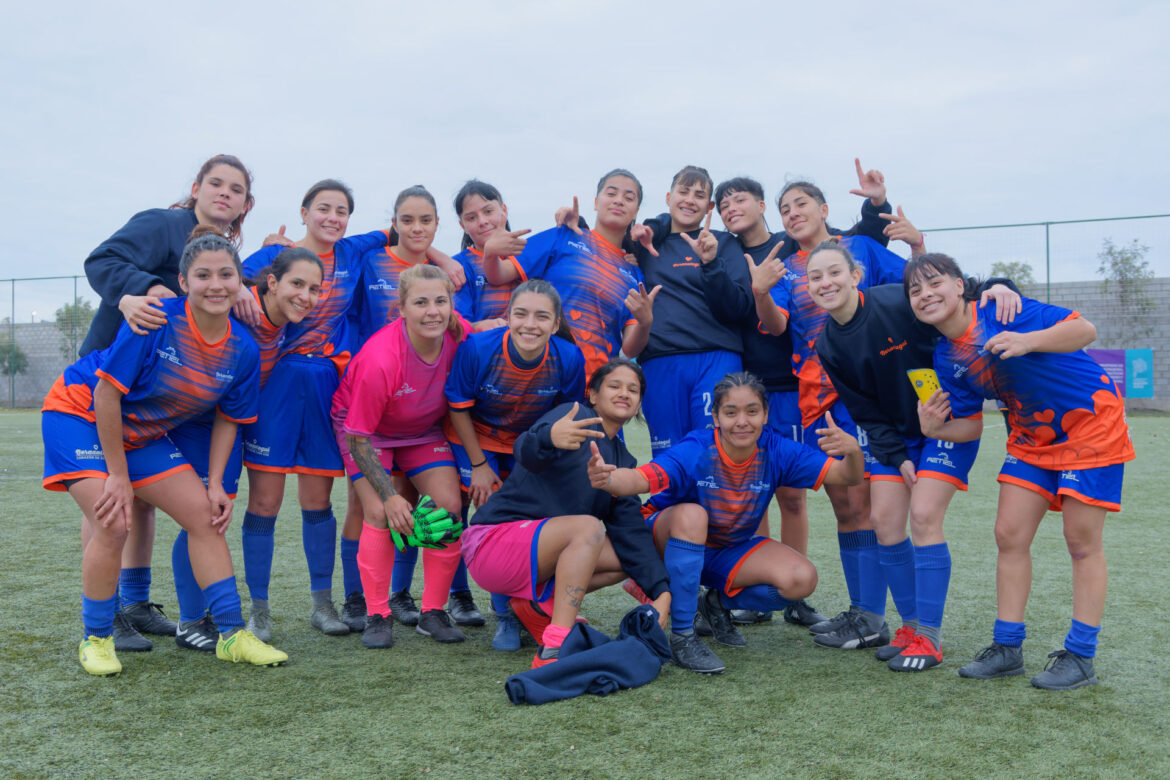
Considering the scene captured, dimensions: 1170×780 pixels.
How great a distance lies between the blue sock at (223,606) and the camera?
10.4 feet

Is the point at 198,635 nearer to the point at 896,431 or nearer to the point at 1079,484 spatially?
the point at 896,431

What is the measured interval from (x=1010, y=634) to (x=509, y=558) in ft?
5.75

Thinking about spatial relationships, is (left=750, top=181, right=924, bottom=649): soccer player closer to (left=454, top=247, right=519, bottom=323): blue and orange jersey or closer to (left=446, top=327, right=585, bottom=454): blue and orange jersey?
(left=446, top=327, right=585, bottom=454): blue and orange jersey

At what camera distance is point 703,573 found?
3.57m

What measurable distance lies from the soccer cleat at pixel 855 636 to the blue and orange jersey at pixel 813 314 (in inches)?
34.8

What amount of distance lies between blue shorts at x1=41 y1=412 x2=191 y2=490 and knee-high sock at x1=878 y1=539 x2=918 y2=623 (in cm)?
270

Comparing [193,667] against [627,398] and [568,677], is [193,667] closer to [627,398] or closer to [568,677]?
[568,677]

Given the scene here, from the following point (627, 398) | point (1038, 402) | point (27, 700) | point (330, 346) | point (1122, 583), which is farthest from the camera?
point (1122, 583)

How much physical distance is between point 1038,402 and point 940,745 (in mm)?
1236

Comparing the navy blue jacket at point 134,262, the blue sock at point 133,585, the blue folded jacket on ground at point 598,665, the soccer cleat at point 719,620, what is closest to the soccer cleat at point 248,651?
the blue sock at point 133,585

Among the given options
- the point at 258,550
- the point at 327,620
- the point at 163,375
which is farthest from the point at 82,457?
the point at 327,620

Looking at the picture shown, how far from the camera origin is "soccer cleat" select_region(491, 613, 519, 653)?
339 centimetres

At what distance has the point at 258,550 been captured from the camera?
360 centimetres

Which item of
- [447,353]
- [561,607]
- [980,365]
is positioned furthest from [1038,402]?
[447,353]
